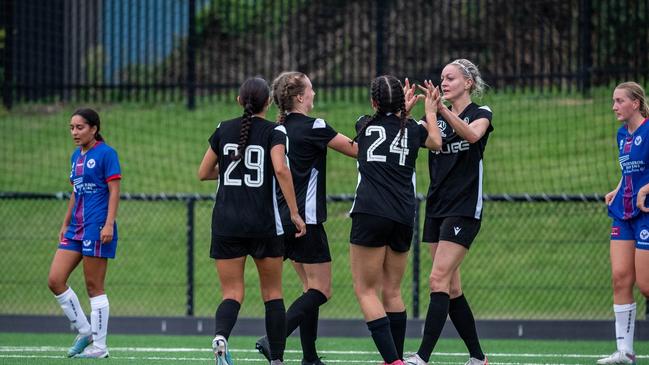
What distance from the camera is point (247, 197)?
711cm

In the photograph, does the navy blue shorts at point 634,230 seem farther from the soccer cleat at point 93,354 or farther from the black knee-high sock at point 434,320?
the soccer cleat at point 93,354

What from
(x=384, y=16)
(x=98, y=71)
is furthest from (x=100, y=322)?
(x=98, y=71)

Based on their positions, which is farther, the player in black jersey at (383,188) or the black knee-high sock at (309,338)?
the black knee-high sock at (309,338)

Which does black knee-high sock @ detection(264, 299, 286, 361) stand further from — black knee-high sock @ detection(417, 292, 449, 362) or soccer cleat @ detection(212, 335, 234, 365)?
black knee-high sock @ detection(417, 292, 449, 362)

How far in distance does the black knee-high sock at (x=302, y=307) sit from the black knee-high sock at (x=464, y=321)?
3.03 feet

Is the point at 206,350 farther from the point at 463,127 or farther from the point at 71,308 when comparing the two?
the point at 463,127

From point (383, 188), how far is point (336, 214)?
24.8ft

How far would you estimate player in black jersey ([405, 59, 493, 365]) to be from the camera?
24.4 ft

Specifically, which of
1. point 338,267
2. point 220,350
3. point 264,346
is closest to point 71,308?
point 264,346

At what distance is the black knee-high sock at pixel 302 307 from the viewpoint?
25.3 feet

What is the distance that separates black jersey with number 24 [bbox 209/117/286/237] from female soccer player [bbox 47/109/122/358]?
6.38 ft

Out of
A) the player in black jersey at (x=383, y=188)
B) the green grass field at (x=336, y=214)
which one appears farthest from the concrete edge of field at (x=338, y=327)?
the player in black jersey at (x=383, y=188)

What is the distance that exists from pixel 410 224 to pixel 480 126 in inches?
32.5

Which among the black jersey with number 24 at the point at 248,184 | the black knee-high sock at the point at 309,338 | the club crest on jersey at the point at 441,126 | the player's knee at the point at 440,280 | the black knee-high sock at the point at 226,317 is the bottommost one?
the black knee-high sock at the point at 309,338
